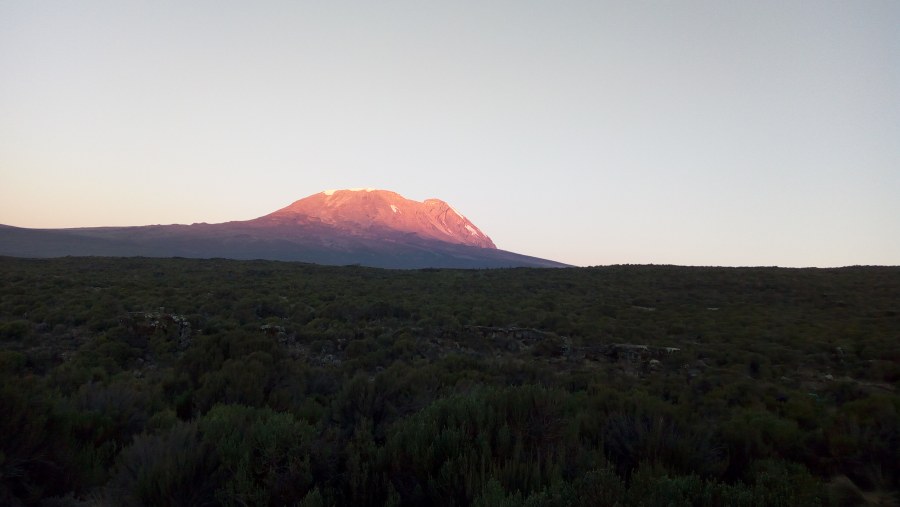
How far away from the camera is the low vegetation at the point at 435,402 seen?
12.8 ft

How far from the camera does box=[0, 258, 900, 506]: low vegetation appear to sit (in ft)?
12.8

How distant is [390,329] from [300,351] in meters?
3.43

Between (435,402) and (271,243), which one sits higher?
(271,243)

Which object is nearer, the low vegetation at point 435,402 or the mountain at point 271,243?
the low vegetation at point 435,402

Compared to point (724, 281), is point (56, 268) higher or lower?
lower

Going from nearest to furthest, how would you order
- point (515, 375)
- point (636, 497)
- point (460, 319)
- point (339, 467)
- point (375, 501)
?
point (636, 497) < point (375, 501) < point (339, 467) < point (515, 375) < point (460, 319)

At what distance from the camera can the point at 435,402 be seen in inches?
220

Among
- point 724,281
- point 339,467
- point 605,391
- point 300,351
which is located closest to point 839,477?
point 605,391

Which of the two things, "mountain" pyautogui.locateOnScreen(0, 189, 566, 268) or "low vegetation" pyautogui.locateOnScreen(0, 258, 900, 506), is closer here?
"low vegetation" pyautogui.locateOnScreen(0, 258, 900, 506)

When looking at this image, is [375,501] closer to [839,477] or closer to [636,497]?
[636,497]

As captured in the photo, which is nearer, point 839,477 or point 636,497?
point 636,497

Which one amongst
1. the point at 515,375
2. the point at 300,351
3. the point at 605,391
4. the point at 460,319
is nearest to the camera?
the point at 605,391

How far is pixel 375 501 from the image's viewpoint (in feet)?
12.7

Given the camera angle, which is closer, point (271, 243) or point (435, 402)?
point (435, 402)
